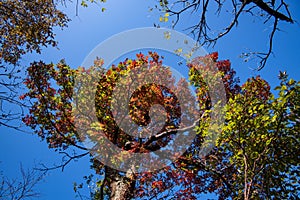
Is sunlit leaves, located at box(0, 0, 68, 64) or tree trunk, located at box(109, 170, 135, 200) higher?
sunlit leaves, located at box(0, 0, 68, 64)

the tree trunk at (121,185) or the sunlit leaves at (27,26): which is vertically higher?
the sunlit leaves at (27,26)

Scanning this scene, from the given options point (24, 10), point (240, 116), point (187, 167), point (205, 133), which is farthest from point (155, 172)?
point (24, 10)

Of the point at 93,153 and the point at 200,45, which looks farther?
the point at 93,153

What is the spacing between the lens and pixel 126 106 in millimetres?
9195

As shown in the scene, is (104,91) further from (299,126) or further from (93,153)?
(299,126)

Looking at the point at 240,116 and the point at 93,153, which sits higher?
the point at 93,153

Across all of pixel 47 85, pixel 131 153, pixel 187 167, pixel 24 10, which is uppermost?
pixel 47 85

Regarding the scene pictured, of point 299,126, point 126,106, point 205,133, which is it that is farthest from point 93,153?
point 299,126

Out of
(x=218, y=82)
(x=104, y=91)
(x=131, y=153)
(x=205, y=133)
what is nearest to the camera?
(x=205, y=133)

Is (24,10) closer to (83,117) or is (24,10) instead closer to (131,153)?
(83,117)

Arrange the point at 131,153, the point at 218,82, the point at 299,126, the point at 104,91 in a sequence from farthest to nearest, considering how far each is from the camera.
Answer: the point at 218,82 → the point at 104,91 → the point at 131,153 → the point at 299,126

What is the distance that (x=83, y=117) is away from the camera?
A: 9117mm

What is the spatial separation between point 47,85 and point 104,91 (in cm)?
237

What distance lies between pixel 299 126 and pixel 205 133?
6.19 ft
